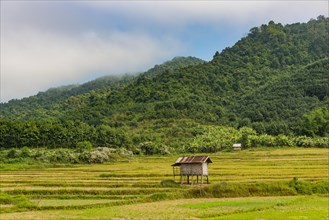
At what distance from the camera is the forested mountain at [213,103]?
318ft

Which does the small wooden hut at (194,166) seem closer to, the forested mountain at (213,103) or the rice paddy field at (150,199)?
the rice paddy field at (150,199)

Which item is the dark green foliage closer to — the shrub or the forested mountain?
the shrub

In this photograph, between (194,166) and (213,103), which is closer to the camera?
(194,166)

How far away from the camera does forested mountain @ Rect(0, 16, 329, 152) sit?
9706 centimetres

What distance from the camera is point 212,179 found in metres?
44.8

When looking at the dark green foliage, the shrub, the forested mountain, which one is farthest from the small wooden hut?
the forested mountain

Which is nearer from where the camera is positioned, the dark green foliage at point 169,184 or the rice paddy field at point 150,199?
the rice paddy field at point 150,199

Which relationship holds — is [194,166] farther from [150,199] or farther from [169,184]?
[150,199]

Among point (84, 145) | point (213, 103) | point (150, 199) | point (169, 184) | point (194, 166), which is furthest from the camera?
point (213, 103)

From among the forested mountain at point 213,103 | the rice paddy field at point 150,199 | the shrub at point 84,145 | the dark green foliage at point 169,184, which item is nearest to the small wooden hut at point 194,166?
the rice paddy field at point 150,199

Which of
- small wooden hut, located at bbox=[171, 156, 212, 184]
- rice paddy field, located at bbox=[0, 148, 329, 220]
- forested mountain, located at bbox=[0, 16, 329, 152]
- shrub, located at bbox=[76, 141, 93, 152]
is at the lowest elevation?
rice paddy field, located at bbox=[0, 148, 329, 220]

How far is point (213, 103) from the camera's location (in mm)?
137875

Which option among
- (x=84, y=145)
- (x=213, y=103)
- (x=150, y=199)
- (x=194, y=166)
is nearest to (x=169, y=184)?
(x=194, y=166)

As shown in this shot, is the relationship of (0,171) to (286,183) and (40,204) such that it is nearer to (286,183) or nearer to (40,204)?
(40,204)
